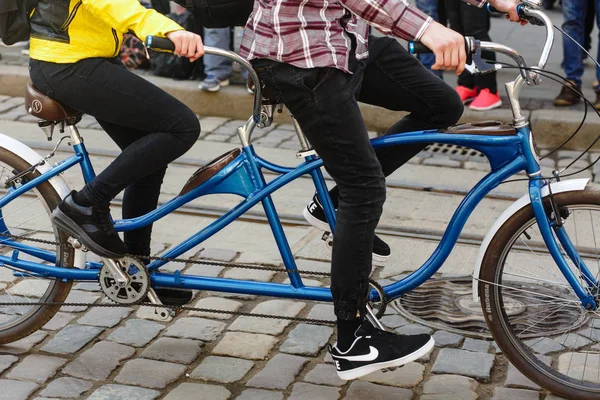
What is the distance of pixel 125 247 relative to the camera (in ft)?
13.3

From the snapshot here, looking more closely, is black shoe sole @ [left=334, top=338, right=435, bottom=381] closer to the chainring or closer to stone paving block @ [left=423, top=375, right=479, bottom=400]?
stone paving block @ [left=423, top=375, right=479, bottom=400]

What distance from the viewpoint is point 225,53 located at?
11.6ft

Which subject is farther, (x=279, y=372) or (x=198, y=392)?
(x=279, y=372)

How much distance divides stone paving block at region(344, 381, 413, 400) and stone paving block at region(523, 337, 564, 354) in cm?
59

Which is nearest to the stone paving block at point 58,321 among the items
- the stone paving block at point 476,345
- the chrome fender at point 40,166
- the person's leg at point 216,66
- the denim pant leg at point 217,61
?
the chrome fender at point 40,166

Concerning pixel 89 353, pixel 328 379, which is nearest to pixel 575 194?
pixel 328 379

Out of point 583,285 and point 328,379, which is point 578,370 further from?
point 328,379

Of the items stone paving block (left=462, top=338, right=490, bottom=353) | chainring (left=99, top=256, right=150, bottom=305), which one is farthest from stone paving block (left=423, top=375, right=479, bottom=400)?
chainring (left=99, top=256, right=150, bottom=305)

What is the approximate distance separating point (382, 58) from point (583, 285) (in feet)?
3.58

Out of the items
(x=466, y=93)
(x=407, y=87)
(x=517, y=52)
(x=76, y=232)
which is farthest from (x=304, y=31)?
(x=466, y=93)

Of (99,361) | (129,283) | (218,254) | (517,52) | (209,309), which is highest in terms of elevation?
(517,52)

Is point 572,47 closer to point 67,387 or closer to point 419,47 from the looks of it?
point 419,47

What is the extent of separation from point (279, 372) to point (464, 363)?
73cm

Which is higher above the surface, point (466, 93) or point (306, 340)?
point (306, 340)
